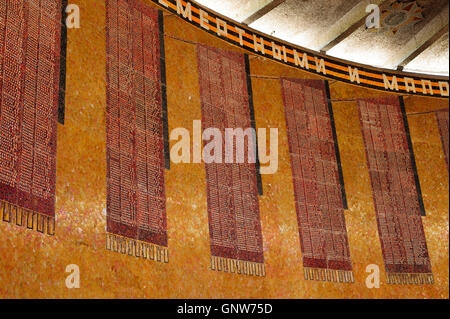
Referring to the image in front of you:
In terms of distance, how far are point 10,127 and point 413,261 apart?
5.82m

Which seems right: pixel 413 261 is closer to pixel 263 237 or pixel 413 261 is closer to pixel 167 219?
pixel 263 237

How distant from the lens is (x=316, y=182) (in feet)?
26.2

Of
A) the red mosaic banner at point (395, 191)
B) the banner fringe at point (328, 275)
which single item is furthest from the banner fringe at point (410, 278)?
the banner fringe at point (328, 275)

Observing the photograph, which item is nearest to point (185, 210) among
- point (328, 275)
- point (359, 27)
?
point (328, 275)

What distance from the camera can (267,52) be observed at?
8250mm

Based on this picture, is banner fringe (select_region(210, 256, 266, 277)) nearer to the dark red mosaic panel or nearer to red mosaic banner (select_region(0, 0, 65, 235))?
red mosaic banner (select_region(0, 0, 65, 235))

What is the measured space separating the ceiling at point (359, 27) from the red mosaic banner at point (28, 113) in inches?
129

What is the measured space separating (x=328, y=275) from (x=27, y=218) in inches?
162

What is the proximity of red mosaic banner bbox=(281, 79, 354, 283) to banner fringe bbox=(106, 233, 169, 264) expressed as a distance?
221 cm

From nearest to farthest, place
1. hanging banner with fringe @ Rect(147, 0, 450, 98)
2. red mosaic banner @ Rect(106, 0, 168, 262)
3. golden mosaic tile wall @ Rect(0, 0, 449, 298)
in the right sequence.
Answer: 1. golden mosaic tile wall @ Rect(0, 0, 449, 298)
2. red mosaic banner @ Rect(106, 0, 168, 262)
3. hanging banner with fringe @ Rect(147, 0, 450, 98)

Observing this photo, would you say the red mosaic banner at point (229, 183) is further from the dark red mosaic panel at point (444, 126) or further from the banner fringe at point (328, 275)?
the dark red mosaic panel at point (444, 126)

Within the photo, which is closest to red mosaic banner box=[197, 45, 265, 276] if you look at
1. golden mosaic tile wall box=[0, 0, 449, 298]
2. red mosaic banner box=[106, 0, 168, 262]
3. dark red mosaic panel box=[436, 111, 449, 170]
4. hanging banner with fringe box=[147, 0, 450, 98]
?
golden mosaic tile wall box=[0, 0, 449, 298]

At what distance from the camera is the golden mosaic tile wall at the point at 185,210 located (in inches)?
199

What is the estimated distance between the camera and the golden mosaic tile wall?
5.06 metres
